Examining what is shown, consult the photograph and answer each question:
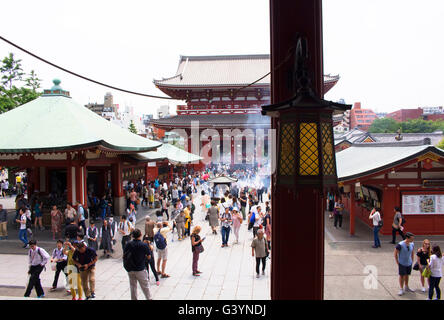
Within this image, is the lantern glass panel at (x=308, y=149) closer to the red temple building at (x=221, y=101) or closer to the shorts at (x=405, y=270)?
the shorts at (x=405, y=270)

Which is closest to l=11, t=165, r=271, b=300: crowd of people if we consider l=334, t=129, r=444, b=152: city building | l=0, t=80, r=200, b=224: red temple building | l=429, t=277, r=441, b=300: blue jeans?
l=0, t=80, r=200, b=224: red temple building

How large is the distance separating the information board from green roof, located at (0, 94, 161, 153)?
11144 millimetres

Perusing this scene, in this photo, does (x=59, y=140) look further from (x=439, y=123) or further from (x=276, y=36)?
(x=439, y=123)

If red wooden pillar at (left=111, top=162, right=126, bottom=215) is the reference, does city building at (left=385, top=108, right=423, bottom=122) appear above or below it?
above

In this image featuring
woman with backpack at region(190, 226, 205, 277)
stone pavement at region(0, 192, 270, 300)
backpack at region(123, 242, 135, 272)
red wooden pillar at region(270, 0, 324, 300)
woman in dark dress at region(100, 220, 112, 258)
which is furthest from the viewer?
woman in dark dress at region(100, 220, 112, 258)

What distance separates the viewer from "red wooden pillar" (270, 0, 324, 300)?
11.7 feet

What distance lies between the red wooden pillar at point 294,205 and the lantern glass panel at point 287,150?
2.38ft

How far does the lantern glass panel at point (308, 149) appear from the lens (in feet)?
8.98

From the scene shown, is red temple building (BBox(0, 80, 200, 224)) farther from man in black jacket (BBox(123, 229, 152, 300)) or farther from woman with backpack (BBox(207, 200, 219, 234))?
man in black jacket (BBox(123, 229, 152, 300))

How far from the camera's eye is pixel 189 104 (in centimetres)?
3375

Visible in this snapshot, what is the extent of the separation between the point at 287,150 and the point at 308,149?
190mm

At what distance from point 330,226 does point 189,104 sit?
79.0ft

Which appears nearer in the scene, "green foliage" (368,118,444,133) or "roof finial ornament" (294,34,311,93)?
"roof finial ornament" (294,34,311,93)
